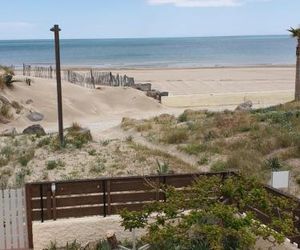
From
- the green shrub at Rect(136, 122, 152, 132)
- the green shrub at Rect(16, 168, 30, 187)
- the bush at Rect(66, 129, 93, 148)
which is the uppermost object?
the bush at Rect(66, 129, 93, 148)

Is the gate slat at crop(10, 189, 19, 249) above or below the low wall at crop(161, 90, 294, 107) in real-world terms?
above

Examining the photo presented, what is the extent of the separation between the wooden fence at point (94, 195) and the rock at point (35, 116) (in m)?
24.0

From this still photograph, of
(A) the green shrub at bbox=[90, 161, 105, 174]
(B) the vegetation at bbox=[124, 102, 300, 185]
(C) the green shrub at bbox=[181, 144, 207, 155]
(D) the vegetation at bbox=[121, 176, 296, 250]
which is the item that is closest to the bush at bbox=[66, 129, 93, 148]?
(A) the green shrub at bbox=[90, 161, 105, 174]

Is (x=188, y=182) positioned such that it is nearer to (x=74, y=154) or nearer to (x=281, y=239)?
(x=281, y=239)

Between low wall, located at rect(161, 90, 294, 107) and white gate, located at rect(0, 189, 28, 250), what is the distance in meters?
33.2

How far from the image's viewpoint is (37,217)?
9211 millimetres

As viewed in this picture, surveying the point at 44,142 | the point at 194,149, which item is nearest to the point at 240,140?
the point at 194,149

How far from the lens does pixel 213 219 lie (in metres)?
7.34

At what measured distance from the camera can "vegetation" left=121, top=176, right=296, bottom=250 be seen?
6.82 m

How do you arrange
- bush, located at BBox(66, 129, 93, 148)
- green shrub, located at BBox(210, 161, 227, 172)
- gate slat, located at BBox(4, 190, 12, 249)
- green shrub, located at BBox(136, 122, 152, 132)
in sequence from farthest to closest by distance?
green shrub, located at BBox(136, 122, 152, 132) → bush, located at BBox(66, 129, 93, 148) → green shrub, located at BBox(210, 161, 227, 172) → gate slat, located at BBox(4, 190, 12, 249)

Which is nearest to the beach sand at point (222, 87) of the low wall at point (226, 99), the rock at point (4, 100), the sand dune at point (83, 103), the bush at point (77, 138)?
the low wall at point (226, 99)

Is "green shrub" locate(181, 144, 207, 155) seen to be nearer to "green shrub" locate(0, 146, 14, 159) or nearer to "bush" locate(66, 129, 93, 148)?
"bush" locate(66, 129, 93, 148)

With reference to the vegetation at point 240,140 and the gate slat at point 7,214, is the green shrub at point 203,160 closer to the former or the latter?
the vegetation at point 240,140

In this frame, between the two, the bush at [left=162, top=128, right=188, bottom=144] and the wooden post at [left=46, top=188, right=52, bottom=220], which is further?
the bush at [left=162, top=128, right=188, bottom=144]
